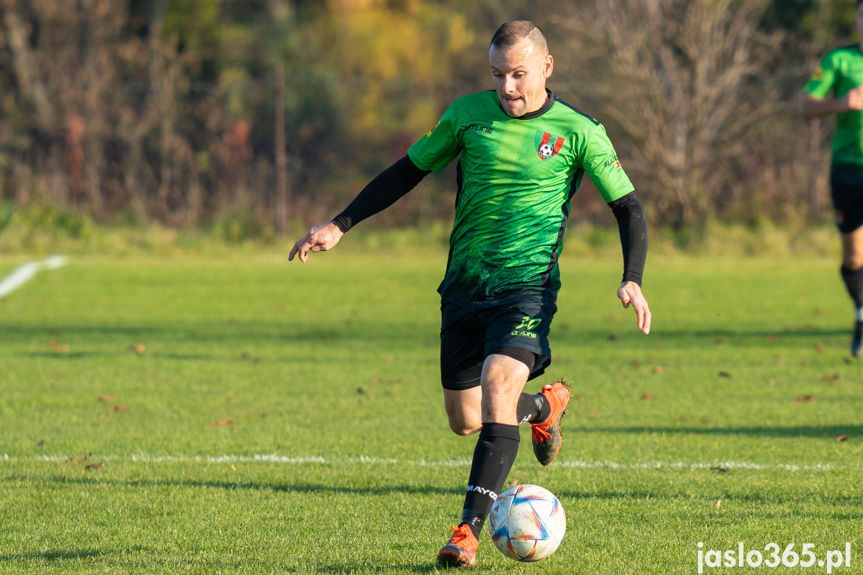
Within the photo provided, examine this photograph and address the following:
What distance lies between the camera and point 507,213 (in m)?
4.86

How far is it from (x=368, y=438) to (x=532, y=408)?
202 cm

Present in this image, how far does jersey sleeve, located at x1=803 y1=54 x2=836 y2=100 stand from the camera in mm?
8094

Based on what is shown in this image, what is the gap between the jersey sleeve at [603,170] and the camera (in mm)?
4809

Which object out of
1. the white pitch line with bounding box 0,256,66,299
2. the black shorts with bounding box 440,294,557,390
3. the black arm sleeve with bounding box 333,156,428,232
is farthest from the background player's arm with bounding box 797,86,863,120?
the white pitch line with bounding box 0,256,66,299

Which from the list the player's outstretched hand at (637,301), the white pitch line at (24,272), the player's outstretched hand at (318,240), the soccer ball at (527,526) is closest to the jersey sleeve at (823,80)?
the player's outstretched hand at (637,301)

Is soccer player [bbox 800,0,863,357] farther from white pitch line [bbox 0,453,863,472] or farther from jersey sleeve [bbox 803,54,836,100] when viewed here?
white pitch line [bbox 0,453,863,472]

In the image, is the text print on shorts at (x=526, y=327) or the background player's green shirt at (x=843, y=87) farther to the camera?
the background player's green shirt at (x=843, y=87)

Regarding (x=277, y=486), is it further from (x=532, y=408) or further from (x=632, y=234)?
(x=632, y=234)

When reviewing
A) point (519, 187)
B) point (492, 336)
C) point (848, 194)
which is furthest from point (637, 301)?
point (848, 194)

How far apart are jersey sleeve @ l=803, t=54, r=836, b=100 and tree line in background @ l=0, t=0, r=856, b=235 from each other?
39.3 feet

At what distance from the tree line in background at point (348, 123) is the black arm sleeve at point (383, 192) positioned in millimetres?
15484

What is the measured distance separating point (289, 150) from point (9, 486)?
19049mm

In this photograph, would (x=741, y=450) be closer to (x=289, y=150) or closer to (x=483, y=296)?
(x=483, y=296)

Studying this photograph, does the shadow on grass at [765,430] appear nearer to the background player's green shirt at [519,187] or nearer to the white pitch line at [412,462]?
the white pitch line at [412,462]
